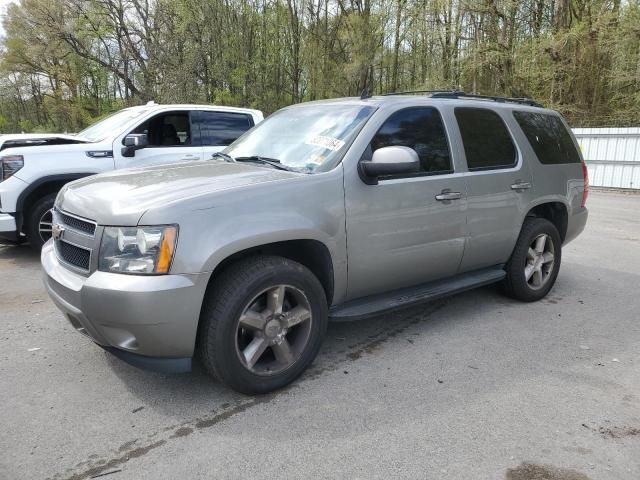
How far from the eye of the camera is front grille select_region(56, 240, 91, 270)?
2.89 metres

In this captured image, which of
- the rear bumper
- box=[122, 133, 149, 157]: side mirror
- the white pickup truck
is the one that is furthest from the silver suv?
box=[122, 133, 149, 157]: side mirror

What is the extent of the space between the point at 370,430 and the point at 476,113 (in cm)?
291

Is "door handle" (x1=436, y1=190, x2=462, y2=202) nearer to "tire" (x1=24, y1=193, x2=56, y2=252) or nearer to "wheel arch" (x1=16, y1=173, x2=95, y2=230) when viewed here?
"wheel arch" (x1=16, y1=173, x2=95, y2=230)

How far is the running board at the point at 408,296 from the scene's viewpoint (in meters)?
3.44

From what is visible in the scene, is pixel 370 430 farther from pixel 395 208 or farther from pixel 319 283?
pixel 395 208

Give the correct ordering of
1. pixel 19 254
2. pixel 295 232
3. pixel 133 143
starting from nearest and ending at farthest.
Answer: pixel 295 232
pixel 133 143
pixel 19 254

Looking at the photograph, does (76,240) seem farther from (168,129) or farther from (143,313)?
(168,129)

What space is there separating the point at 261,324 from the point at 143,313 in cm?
71

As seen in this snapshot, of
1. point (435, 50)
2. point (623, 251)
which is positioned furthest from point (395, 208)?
point (435, 50)

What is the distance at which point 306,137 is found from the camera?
12.2 ft

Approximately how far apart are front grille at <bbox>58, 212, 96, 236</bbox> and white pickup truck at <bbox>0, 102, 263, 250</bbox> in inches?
82.3

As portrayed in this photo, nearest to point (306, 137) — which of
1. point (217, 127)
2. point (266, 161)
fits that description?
point (266, 161)

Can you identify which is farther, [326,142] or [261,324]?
[326,142]

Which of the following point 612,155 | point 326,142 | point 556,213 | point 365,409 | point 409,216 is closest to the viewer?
point 365,409
